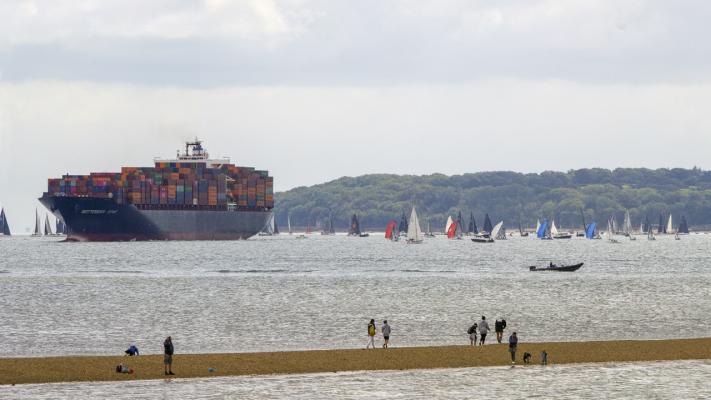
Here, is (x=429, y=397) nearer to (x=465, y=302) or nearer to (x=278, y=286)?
(x=465, y=302)

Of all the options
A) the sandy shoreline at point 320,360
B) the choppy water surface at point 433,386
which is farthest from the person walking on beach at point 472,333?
the choppy water surface at point 433,386

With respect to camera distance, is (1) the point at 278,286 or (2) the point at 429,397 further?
(1) the point at 278,286

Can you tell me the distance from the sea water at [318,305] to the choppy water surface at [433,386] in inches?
91.2

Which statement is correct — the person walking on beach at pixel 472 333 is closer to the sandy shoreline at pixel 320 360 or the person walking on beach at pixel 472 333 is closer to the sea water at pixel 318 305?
the sandy shoreline at pixel 320 360

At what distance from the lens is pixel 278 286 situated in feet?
361

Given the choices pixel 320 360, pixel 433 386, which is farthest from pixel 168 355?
pixel 433 386

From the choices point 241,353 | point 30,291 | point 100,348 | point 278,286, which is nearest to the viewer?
point 241,353

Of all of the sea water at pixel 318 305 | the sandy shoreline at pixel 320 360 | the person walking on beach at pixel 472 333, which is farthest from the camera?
the sea water at pixel 318 305

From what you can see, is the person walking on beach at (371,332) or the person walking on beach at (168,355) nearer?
the person walking on beach at (168,355)

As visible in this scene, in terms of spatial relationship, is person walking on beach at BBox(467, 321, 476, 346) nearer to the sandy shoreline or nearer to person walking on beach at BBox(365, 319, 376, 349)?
the sandy shoreline

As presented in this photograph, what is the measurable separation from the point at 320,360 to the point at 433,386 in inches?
337

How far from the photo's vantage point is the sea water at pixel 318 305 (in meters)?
64.6

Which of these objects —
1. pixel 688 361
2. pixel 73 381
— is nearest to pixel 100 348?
pixel 73 381

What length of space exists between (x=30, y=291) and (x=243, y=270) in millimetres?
38726
